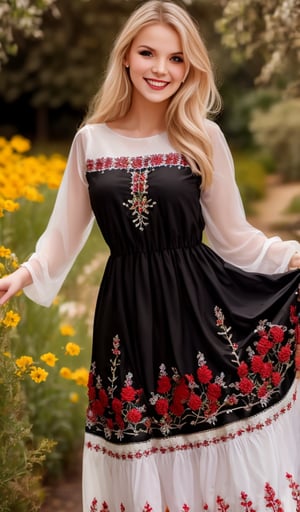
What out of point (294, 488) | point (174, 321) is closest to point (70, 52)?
point (174, 321)

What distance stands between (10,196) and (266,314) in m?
1.65

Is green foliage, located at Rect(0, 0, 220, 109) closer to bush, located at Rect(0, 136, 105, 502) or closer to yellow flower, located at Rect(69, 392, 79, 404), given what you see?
bush, located at Rect(0, 136, 105, 502)

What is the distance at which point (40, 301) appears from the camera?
2.65 metres

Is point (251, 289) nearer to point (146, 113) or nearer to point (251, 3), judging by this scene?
point (146, 113)

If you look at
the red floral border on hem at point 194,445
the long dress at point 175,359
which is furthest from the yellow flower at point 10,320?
the red floral border on hem at point 194,445

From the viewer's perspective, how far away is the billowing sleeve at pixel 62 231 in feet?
8.55

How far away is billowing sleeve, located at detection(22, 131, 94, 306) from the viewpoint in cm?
261

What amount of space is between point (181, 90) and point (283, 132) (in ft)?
29.9

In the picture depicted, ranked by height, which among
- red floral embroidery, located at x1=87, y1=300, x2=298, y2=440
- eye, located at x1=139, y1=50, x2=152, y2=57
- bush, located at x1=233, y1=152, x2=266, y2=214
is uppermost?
bush, located at x1=233, y1=152, x2=266, y2=214

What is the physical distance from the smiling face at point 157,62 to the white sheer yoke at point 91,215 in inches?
5.4

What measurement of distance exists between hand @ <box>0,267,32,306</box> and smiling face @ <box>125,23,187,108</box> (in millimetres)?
631

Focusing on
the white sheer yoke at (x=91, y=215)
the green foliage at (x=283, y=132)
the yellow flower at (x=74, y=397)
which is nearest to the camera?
the white sheer yoke at (x=91, y=215)

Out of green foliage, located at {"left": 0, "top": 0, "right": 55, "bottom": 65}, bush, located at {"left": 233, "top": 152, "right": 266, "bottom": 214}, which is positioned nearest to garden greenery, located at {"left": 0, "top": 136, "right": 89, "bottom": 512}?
green foliage, located at {"left": 0, "top": 0, "right": 55, "bottom": 65}

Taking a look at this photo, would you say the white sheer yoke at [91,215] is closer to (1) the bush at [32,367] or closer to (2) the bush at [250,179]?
A: (1) the bush at [32,367]
